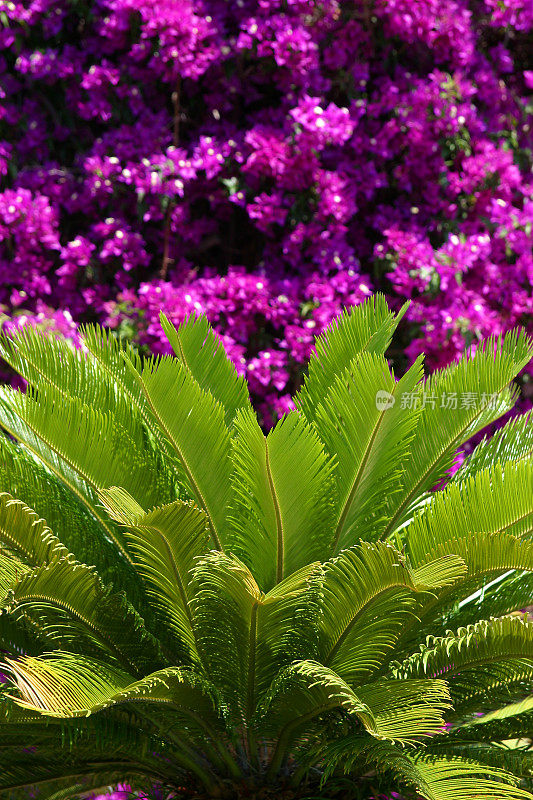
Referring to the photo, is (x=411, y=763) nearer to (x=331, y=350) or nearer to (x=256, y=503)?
(x=256, y=503)

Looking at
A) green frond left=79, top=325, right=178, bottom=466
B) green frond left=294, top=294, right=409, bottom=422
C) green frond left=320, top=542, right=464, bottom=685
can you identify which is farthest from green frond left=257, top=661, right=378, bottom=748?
green frond left=294, top=294, right=409, bottom=422

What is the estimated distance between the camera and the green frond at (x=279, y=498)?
215 centimetres

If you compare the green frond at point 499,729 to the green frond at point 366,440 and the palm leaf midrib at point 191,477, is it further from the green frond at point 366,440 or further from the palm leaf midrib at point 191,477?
→ the palm leaf midrib at point 191,477

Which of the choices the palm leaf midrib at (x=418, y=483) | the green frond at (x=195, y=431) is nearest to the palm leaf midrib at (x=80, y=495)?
the green frond at (x=195, y=431)

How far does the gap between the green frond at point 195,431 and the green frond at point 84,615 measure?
1.09ft

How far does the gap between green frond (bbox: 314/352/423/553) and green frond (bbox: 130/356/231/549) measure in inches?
12.0

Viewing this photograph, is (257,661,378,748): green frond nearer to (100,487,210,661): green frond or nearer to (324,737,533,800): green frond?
(324,737,533,800): green frond

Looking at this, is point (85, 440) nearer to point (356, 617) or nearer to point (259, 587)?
point (259, 587)

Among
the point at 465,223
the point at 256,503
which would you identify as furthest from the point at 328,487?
the point at 465,223

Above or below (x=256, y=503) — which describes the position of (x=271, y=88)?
above

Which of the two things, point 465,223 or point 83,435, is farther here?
point 465,223

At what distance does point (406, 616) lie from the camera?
2289 millimetres

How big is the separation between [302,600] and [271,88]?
350cm

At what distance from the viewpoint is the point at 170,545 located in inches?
80.9
